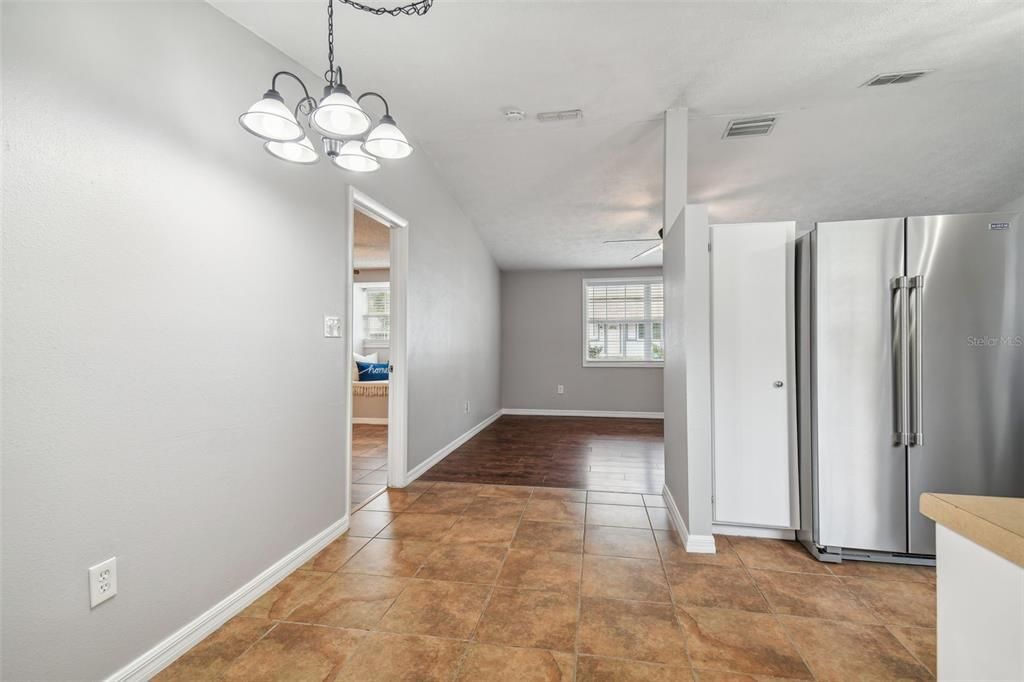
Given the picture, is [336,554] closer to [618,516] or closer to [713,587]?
[618,516]

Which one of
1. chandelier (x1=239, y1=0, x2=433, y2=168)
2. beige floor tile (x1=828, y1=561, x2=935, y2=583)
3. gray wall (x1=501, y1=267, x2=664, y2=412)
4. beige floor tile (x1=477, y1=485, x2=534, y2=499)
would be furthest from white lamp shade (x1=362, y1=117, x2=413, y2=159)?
gray wall (x1=501, y1=267, x2=664, y2=412)

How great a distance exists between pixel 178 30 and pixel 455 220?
3.10 metres

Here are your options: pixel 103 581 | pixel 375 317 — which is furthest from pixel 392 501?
pixel 375 317

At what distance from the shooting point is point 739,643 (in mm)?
1601

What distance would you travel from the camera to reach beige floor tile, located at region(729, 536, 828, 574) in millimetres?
2182

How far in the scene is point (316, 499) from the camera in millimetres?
2326

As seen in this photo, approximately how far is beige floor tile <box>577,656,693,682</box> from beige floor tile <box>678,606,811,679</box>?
0.30ft

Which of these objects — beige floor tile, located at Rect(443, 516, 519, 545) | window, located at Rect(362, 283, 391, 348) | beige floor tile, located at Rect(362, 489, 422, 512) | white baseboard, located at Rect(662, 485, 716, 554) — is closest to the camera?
white baseboard, located at Rect(662, 485, 716, 554)

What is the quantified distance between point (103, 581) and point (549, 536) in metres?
1.95

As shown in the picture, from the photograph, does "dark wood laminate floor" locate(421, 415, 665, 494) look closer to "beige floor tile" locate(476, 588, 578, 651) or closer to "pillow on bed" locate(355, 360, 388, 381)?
"beige floor tile" locate(476, 588, 578, 651)

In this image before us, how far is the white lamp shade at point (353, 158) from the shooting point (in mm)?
1791

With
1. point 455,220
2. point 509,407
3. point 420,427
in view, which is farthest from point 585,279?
point 420,427

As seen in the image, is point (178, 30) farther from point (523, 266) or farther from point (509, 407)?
point (509, 407)

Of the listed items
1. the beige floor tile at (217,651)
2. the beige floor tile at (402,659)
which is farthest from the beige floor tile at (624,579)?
the beige floor tile at (217,651)
